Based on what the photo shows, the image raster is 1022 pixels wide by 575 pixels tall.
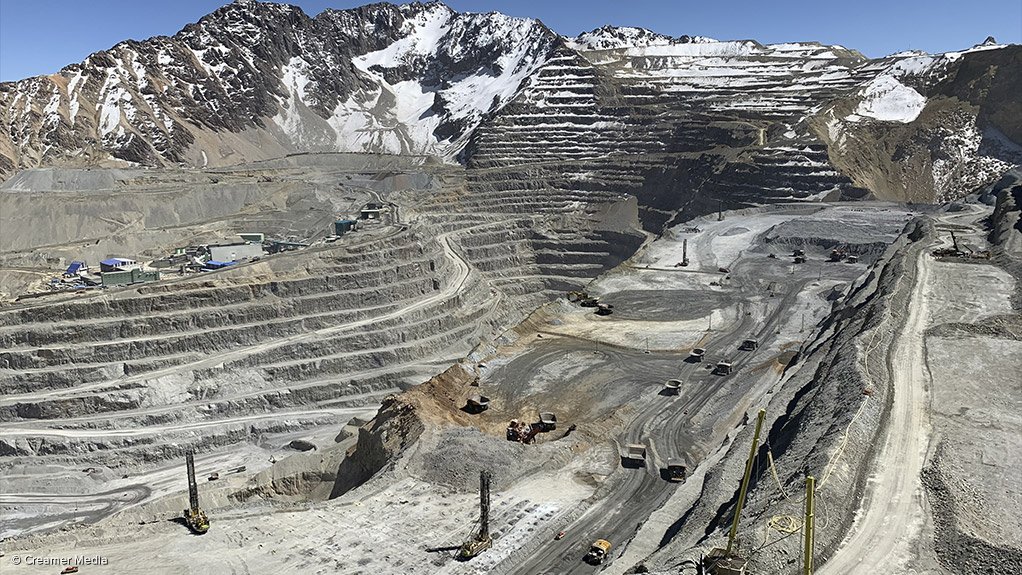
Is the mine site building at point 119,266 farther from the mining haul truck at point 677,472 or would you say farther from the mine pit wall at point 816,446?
the mine pit wall at point 816,446

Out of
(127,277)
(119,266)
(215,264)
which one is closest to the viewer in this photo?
(127,277)

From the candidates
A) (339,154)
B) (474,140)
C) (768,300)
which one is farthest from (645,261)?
(339,154)

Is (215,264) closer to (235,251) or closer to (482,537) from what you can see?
(235,251)


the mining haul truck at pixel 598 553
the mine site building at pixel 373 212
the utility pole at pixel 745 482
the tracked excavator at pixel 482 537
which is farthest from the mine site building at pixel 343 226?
the utility pole at pixel 745 482

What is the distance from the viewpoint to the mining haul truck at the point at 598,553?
26.2m

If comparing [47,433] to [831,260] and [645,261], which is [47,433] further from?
[831,260]

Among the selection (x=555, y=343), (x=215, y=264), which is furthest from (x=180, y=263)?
(x=555, y=343)

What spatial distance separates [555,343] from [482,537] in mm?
24129

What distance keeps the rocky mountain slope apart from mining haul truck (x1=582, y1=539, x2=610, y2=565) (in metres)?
76.5

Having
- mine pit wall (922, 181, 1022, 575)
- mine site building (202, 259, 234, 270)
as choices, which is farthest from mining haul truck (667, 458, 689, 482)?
mine site building (202, 259, 234, 270)

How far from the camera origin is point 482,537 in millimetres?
27234

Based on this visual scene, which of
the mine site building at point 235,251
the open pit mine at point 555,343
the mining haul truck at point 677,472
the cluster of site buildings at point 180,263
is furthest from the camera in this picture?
the mine site building at point 235,251

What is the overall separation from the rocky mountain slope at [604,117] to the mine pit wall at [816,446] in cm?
6081

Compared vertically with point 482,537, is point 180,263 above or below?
above
